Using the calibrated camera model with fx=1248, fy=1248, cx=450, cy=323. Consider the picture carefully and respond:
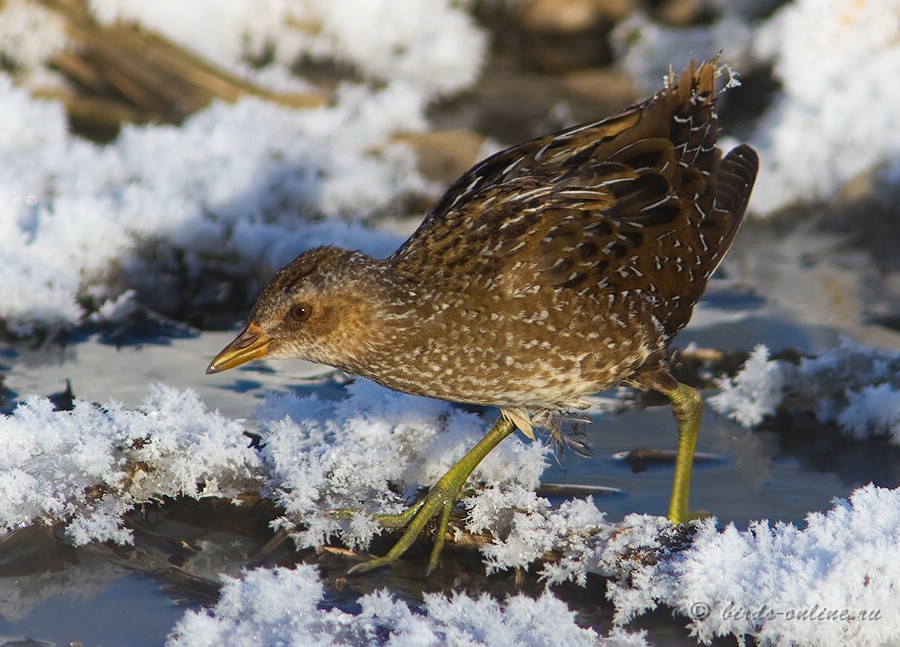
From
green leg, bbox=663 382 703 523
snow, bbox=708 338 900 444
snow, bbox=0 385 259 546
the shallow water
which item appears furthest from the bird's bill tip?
snow, bbox=708 338 900 444

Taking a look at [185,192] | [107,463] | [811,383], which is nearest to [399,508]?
[107,463]

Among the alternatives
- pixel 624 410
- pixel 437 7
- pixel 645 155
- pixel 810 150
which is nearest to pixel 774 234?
pixel 810 150

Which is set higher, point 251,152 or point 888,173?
point 888,173

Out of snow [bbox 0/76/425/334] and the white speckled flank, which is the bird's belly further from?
snow [bbox 0/76/425/334]

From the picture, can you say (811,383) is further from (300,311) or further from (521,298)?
(300,311)

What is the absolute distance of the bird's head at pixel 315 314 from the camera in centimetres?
369

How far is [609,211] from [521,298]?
1.58ft

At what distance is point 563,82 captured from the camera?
26.8 ft

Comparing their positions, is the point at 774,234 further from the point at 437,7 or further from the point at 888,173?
the point at 437,7

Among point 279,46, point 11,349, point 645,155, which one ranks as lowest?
point 11,349

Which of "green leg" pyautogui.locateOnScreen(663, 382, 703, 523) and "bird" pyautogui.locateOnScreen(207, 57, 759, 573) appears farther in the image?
"green leg" pyautogui.locateOnScreen(663, 382, 703, 523)

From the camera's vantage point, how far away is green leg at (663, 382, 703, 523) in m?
4.01

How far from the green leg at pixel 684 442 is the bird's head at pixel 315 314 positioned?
1.09 meters

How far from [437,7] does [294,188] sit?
2.65 metres
